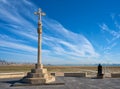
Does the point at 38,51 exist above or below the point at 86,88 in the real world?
above

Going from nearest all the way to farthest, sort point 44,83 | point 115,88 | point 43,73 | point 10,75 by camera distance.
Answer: point 115,88, point 44,83, point 43,73, point 10,75

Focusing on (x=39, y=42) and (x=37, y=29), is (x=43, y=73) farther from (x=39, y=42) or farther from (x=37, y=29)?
(x=37, y=29)

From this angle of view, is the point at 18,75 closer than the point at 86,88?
No

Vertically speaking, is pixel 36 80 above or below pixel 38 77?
below

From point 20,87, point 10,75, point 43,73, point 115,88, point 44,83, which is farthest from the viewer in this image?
point 10,75

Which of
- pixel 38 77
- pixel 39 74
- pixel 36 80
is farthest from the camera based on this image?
pixel 39 74

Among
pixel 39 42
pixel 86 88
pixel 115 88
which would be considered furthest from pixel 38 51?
pixel 115 88

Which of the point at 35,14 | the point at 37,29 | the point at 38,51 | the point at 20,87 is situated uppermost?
the point at 35,14

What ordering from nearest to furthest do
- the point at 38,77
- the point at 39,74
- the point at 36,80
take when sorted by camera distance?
1. the point at 36,80
2. the point at 38,77
3. the point at 39,74

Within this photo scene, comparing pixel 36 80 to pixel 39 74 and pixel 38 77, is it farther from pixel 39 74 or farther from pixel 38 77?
pixel 39 74

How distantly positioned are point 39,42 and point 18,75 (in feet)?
33.0

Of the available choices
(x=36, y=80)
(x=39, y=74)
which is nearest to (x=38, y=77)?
(x=39, y=74)

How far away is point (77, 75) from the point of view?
29.6m

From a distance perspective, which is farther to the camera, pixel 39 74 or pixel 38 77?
pixel 39 74
